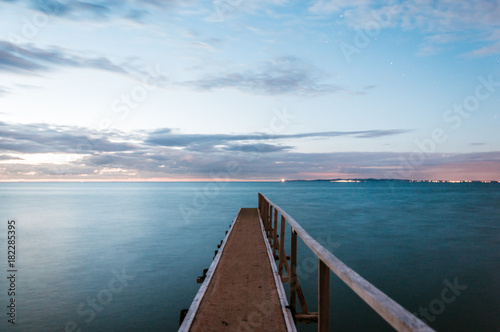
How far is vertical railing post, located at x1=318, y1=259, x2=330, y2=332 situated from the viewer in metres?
2.71

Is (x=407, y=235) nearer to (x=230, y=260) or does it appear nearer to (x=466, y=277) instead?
(x=466, y=277)

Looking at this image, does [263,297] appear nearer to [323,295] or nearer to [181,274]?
[323,295]

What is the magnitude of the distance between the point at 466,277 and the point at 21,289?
53.7 ft

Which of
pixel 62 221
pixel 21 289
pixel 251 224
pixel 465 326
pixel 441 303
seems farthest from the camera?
pixel 62 221

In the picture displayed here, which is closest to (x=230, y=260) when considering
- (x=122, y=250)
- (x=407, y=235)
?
(x=122, y=250)

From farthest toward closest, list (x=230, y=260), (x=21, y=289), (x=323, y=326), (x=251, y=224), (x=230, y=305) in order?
1. (x=251, y=224)
2. (x=21, y=289)
3. (x=230, y=260)
4. (x=230, y=305)
5. (x=323, y=326)

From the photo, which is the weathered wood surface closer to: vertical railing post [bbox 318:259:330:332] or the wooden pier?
the wooden pier

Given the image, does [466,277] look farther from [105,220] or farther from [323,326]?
[105,220]

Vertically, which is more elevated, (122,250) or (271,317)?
(271,317)

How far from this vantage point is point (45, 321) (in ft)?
27.4

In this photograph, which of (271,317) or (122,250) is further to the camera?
(122,250)

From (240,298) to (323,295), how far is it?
1972 millimetres

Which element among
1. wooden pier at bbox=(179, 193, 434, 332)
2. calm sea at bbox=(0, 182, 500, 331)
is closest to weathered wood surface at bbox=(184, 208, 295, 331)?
wooden pier at bbox=(179, 193, 434, 332)

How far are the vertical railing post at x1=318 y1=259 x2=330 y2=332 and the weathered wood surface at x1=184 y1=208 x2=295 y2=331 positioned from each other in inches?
34.8
